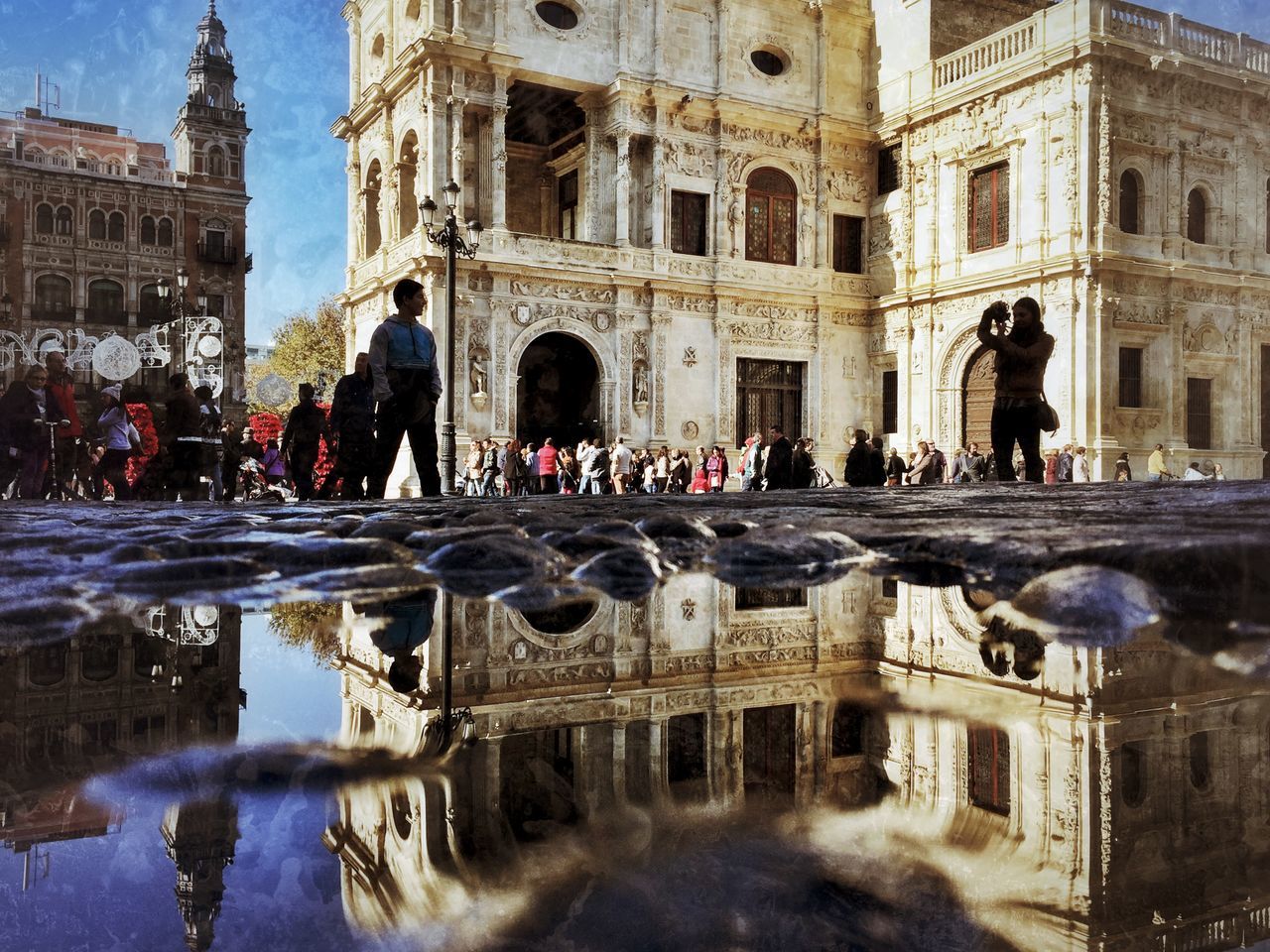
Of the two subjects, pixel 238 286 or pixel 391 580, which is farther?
pixel 238 286

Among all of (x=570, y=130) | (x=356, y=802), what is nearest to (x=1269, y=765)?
(x=356, y=802)

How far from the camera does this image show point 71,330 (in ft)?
124

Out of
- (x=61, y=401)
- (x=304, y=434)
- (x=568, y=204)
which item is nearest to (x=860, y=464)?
(x=304, y=434)

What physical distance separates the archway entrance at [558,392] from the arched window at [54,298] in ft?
83.4

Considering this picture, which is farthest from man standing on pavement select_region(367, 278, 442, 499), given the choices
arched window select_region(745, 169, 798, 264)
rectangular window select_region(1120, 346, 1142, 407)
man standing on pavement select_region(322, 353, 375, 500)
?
rectangular window select_region(1120, 346, 1142, 407)

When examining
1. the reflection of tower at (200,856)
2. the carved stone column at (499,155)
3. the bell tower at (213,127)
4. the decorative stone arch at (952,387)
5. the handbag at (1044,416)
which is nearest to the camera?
the reflection of tower at (200,856)

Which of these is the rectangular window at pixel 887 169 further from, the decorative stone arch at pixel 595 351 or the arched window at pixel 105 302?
the arched window at pixel 105 302

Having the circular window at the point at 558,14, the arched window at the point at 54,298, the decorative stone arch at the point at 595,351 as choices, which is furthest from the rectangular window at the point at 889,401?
the arched window at the point at 54,298

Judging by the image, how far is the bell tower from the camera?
39.2 m

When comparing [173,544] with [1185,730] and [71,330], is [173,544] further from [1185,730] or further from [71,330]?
[71,330]

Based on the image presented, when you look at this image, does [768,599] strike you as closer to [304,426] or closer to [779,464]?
[304,426]

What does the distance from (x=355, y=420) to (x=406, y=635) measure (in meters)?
7.17

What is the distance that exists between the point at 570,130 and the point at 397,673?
25.8m

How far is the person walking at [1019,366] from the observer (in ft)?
27.2
